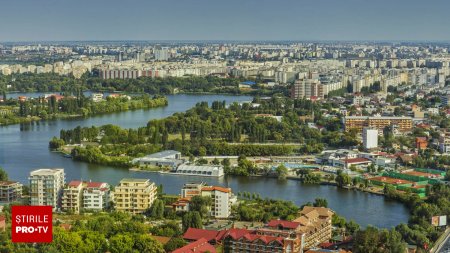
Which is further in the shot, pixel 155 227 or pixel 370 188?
pixel 370 188

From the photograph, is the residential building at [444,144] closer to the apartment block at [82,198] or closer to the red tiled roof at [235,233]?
the apartment block at [82,198]

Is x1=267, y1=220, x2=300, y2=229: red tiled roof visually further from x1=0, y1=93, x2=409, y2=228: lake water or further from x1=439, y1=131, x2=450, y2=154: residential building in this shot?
x1=439, y1=131, x2=450, y2=154: residential building

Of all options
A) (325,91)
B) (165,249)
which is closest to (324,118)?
(325,91)

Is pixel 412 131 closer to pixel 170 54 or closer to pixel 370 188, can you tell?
pixel 370 188

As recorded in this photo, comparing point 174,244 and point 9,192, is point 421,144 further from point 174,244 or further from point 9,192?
point 174,244

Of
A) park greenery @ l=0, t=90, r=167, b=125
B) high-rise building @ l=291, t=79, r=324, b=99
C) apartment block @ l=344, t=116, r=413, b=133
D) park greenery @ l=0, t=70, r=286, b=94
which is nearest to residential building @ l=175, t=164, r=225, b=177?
apartment block @ l=344, t=116, r=413, b=133

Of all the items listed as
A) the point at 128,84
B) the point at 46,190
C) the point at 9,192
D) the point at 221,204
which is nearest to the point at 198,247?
the point at 221,204
